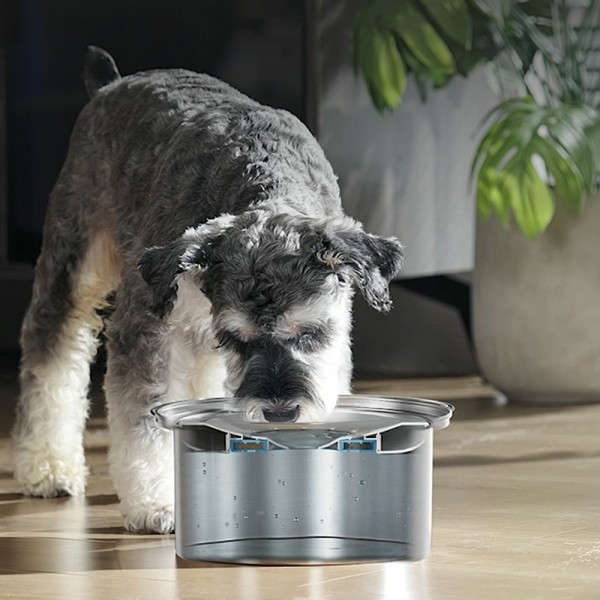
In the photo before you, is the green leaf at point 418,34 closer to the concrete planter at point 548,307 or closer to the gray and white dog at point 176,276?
the concrete planter at point 548,307

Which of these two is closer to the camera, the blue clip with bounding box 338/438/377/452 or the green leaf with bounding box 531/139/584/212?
the blue clip with bounding box 338/438/377/452

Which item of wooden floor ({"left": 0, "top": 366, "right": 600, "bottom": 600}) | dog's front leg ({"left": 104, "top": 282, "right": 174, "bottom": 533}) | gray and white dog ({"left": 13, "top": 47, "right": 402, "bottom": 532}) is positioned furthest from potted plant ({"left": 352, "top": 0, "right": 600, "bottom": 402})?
dog's front leg ({"left": 104, "top": 282, "right": 174, "bottom": 533})

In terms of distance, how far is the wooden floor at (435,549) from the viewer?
98.7 inches

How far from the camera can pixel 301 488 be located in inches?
104

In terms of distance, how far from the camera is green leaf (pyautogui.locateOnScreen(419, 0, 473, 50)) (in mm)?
4961

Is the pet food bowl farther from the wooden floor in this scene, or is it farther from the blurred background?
the blurred background

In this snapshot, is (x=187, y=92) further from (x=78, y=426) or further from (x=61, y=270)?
(x=78, y=426)

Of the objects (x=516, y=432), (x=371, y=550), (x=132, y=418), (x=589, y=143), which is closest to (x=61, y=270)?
(x=132, y=418)

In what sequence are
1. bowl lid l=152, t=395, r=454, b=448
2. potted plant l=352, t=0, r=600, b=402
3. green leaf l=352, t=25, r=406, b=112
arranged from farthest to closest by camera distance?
1. green leaf l=352, t=25, r=406, b=112
2. potted plant l=352, t=0, r=600, b=402
3. bowl lid l=152, t=395, r=454, b=448

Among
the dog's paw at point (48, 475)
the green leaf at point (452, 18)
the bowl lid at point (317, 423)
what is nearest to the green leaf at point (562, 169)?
the green leaf at point (452, 18)

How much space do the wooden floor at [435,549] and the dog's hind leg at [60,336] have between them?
0.45 ft

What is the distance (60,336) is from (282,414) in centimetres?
127

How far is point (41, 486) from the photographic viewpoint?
11.6ft

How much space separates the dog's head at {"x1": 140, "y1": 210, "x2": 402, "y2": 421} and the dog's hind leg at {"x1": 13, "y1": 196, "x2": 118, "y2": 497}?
2.86 feet
